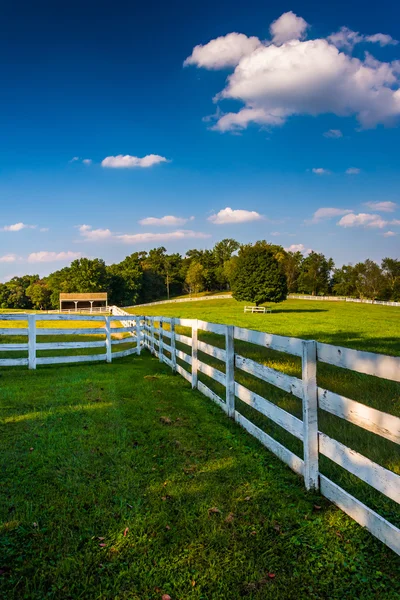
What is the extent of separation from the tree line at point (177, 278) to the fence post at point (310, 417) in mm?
61245

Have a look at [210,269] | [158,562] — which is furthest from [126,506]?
[210,269]

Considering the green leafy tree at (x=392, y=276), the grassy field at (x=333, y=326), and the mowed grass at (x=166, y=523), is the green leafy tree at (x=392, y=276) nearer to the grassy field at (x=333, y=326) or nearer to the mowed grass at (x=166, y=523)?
the grassy field at (x=333, y=326)

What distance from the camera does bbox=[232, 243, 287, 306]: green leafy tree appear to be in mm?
46062

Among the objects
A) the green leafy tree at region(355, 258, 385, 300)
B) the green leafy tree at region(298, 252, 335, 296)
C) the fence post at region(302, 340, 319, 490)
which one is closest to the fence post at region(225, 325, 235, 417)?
the fence post at region(302, 340, 319, 490)

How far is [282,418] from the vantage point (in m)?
4.02

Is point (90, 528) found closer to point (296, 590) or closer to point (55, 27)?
point (296, 590)

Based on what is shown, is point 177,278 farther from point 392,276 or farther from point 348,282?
point 392,276

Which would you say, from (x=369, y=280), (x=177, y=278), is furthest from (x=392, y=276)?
(x=177, y=278)

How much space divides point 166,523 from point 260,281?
1738 inches

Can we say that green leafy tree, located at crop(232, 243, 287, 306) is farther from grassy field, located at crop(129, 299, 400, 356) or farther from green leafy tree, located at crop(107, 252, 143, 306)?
green leafy tree, located at crop(107, 252, 143, 306)

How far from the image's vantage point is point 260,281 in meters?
46.2

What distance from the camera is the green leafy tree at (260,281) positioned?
46062 mm

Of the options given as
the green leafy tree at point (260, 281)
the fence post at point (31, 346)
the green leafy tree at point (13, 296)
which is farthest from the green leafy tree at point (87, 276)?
the fence post at point (31, 346)

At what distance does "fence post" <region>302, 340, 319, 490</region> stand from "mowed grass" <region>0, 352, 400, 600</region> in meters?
0.17
